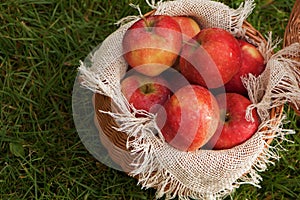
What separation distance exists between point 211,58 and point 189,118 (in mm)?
160

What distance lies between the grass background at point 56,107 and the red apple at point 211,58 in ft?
1.35

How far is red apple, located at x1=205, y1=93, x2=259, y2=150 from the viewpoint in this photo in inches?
45.2

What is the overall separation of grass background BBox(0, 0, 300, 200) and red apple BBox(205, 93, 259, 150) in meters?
0.32

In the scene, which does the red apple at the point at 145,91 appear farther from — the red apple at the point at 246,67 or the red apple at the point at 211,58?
the red apple at the point at 246,67

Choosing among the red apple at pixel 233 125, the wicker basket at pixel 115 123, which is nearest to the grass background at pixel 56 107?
the wicker basket at pixel 115 123

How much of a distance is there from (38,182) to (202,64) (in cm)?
61

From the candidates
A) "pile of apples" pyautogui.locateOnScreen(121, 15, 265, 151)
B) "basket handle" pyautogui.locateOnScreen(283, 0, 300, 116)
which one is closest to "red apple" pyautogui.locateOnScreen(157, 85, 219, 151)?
"pile of apples" pyautogui.locateOnScreen(121, 15, 265, 151)

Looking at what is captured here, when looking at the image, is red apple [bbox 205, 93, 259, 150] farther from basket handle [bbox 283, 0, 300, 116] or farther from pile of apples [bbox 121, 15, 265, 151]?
basket handle [bbox 283, 0, 300, 116]

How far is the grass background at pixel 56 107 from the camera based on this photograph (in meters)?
1.43

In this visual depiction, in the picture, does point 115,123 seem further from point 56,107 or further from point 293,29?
point 293,29

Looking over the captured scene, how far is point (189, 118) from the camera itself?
3.57 feet

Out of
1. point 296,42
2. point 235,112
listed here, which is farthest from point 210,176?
point 296,42

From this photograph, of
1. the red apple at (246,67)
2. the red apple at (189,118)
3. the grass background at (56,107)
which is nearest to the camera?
the red apple at (189,118)

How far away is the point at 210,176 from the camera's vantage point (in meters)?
1.14
